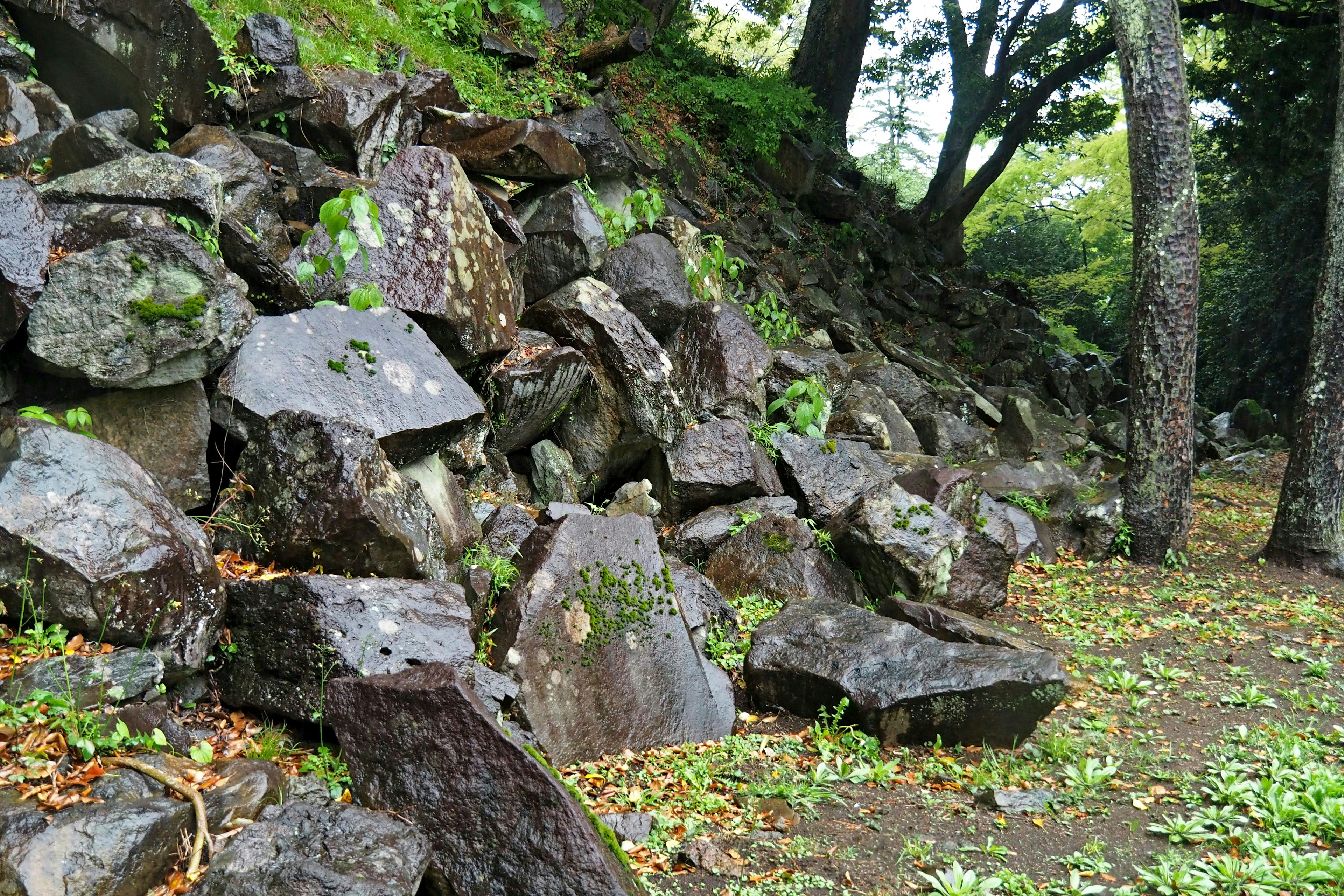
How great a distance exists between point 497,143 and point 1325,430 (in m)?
8.75

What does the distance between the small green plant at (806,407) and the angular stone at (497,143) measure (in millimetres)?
3252

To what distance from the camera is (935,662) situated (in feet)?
17.2

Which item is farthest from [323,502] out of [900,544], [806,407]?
[806,407]

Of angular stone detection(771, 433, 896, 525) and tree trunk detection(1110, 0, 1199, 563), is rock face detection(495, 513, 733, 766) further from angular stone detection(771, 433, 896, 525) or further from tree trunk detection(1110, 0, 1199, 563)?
tree trunk detection(1110, 0, 1199, 563)

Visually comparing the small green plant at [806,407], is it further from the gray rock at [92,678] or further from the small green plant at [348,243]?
the gray rock at [92,678]

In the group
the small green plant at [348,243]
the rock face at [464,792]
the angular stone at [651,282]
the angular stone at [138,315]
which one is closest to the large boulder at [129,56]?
the small green plant at [348,243]

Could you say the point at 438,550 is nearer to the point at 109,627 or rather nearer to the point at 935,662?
the point at 109,627

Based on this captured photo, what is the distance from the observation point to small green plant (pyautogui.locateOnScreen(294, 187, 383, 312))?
5.98 meters

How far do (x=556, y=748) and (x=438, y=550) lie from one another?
4.66 ft

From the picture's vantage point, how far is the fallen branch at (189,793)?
2982 mm

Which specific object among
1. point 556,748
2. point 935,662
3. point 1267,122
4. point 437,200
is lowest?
point 556,748

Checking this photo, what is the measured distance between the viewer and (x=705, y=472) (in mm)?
8062

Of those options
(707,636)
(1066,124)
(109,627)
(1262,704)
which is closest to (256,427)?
(109,627)

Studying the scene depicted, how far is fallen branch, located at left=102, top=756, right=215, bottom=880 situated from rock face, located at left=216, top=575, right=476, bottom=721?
94 cm
